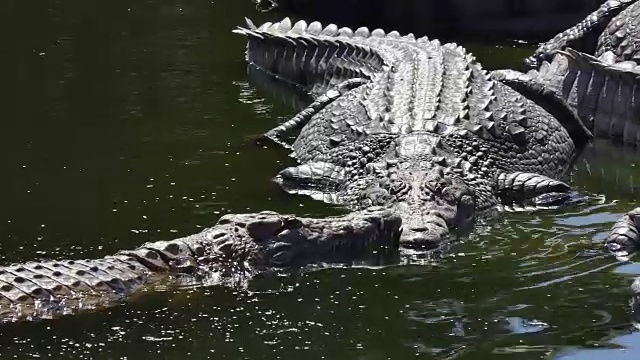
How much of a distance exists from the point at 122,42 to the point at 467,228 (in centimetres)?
505

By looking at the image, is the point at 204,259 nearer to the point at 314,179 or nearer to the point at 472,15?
the point at 314,179

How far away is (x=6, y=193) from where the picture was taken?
23.3ft

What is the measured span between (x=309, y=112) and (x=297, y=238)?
101 inches

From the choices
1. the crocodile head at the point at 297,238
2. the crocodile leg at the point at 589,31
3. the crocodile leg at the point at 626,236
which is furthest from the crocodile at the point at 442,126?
the crocodile leg at the point at 589,31

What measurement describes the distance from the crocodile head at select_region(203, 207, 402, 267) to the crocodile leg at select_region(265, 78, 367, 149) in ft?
6.76

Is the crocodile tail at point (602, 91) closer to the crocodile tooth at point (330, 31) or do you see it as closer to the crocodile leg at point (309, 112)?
the crocodile leg at point (309, 112)

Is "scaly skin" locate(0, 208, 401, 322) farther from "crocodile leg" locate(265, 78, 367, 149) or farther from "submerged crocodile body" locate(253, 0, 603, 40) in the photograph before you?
"submerged crocodile body" locate(253, 0, 603, 40)

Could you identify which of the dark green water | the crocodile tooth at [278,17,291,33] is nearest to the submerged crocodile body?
the dark green water

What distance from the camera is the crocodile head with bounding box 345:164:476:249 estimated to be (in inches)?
248

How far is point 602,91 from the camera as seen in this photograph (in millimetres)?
8445

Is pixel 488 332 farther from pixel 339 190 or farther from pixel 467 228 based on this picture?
pixel 339 190

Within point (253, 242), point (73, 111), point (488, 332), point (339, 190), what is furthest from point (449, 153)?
point (73, 111)

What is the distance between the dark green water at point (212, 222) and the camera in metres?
5.14

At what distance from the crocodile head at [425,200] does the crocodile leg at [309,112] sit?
4.56ft
